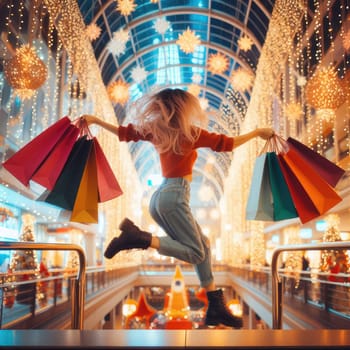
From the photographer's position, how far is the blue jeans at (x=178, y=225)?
8.72ft

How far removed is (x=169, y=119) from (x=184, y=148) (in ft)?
0.61

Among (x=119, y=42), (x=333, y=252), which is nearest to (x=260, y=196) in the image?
(x=333, y=252)

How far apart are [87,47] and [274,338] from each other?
1182cm

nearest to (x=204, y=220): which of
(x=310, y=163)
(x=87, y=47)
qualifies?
(x=87, y=47)

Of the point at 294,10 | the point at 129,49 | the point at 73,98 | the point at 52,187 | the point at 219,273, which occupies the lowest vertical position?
the point at 219,273

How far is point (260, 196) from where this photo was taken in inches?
127

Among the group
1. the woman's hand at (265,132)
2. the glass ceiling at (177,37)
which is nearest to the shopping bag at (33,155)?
the woman's hand at (265,132)

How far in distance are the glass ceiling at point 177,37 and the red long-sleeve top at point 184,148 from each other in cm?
953

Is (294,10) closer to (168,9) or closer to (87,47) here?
(87,47)

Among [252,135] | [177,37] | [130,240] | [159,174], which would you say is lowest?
[130,240]

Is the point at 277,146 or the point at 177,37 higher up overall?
the point at 177,37

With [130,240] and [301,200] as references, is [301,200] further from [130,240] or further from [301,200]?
[130,240]

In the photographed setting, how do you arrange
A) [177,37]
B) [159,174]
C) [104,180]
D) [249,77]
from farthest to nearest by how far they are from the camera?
1. [177,37]
2. [249,77]
3. [159,174]
4. [104,180]

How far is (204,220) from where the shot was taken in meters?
44.8
